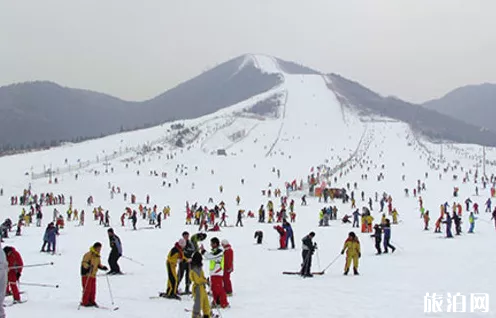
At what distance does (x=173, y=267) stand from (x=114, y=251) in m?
3.35

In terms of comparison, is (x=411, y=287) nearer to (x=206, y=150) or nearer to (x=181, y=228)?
(x=181, y=228)

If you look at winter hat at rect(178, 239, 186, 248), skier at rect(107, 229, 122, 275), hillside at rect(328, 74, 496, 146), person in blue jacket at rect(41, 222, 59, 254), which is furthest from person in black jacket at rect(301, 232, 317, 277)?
hillside at rect(328, 74, 496, 146)

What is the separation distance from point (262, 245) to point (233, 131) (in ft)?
275

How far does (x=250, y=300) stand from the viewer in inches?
417

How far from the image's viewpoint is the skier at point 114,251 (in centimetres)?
1266

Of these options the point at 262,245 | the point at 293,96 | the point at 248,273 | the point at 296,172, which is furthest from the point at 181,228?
the point at 293,96

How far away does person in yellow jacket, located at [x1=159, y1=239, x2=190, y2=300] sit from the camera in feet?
33.7

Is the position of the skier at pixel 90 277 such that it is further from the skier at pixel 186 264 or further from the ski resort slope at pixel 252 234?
the skier at pixel 186 264

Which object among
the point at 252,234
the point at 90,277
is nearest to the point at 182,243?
the point at 90,277

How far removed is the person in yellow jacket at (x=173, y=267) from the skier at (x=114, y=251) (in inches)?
104

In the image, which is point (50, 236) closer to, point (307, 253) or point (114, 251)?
point (114, 251)

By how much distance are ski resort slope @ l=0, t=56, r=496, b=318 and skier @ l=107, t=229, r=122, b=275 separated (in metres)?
0.40

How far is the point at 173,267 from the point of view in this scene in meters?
10.3

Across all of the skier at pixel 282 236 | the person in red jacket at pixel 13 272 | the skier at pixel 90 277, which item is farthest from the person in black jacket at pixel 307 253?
the person in red jacket at pixel 13 272
